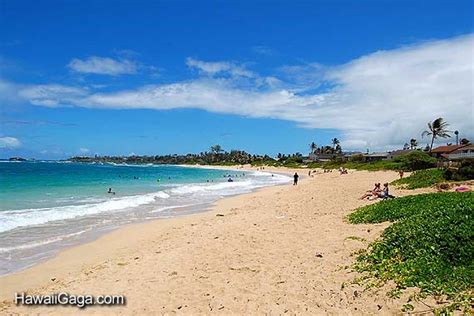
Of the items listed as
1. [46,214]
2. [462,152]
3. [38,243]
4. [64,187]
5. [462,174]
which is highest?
[462,152]

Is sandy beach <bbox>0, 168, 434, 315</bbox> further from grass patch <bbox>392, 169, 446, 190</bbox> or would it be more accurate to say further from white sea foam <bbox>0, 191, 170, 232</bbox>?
grass patch <bbox>392, 169, 446, 190</bbox>

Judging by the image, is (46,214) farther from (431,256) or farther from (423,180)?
(423,180)

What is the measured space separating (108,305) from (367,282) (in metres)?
4.69

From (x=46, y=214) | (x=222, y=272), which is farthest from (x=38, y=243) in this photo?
(x=222, y=272)

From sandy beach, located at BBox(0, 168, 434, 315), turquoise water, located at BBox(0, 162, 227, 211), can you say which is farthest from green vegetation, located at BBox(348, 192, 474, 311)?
turquoise water, located at BBox(0, 162, 227, 211)

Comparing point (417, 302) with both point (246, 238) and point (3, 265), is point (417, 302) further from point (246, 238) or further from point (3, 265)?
point (3, 265)

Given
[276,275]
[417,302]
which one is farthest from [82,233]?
[417,302]

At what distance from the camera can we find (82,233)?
1541cm

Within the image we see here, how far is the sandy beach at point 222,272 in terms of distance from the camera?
649 centimetres

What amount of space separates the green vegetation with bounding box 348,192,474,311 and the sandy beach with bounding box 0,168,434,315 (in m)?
0.55

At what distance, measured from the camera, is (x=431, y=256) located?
718 cm

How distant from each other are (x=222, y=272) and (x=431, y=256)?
4.22 metres

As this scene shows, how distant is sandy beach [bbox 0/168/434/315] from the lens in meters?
6.49

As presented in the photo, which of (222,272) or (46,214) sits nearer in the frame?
(222,272)
